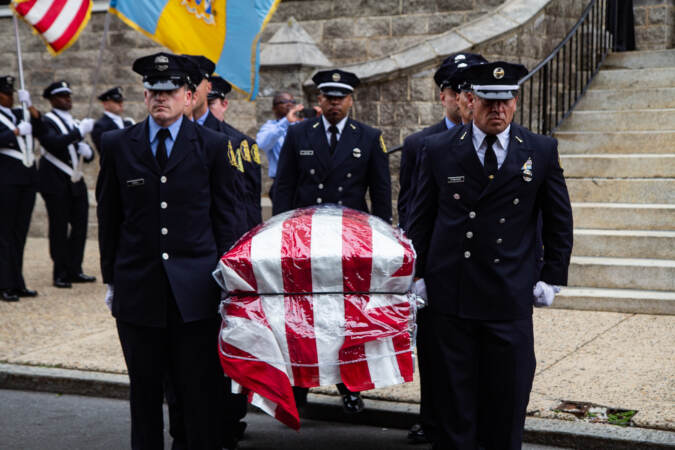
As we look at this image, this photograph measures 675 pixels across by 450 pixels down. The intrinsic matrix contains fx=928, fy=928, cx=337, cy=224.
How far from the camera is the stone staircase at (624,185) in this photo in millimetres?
8219

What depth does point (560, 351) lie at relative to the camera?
679 cm

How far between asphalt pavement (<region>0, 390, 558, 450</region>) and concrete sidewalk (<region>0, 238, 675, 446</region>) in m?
0.37

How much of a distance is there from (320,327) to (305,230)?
48 centimetres

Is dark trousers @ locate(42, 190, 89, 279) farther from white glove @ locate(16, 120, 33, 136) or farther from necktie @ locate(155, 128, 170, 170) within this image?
necktie @ locate(155, 128, 170, 170)

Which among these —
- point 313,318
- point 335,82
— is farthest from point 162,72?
point 335,82

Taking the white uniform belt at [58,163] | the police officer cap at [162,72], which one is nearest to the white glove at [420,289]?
the police officer cap at [162,72]

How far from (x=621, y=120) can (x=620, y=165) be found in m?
1.14

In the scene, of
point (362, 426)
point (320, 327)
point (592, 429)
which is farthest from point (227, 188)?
point (592, 429)

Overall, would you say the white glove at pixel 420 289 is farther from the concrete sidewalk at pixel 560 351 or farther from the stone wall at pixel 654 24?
the stone wall at pixel 654 24

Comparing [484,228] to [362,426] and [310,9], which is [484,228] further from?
[310,9]

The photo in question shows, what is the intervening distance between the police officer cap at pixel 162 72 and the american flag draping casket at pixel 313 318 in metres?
0.84

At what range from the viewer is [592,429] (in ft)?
17.0

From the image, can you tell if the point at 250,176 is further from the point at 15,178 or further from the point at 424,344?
the point at 15,178

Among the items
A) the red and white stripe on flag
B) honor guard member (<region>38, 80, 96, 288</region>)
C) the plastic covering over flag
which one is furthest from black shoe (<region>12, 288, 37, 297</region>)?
the plastic covering over flag
